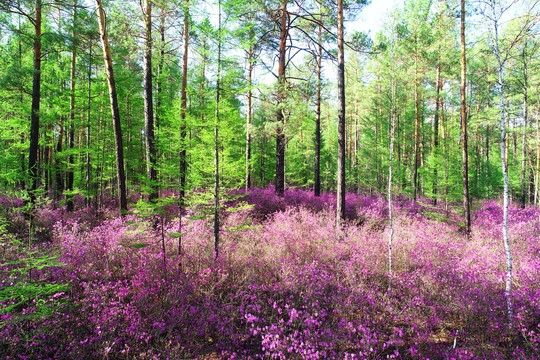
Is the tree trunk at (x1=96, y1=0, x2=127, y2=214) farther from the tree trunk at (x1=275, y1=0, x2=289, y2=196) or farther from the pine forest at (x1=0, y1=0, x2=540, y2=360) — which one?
the tree trunk at (x1=275, y1=0, x2=289, y2=196)

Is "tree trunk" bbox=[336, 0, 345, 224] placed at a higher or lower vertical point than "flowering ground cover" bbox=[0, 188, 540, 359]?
higher

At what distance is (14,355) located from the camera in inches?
117

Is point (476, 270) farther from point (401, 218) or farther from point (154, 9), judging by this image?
point (154, 9)

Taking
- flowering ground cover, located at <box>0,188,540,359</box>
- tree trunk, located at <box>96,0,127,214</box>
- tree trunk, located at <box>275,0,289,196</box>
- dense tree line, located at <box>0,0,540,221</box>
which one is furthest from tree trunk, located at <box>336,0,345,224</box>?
tree trunk, located at <box>96,0,127,214</box>

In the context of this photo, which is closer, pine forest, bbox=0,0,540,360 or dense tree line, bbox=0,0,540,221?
pine forest, bbox=0,0,540,360

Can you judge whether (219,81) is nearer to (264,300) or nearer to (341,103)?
(341,103)

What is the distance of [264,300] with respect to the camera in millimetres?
4418

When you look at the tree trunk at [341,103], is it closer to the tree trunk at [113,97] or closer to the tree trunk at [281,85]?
the tree trunk at [281,85]

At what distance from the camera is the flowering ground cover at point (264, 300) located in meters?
3.22

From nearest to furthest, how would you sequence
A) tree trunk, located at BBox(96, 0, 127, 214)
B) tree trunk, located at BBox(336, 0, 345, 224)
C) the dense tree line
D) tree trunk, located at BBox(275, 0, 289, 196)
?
the dense tree line < tree trunk, located at BBox(336, 0, 345, 224) < tree trunk, located at BBox(96, 0, 127, 214) < tree trunk, located at BBox(275, 0, 289, 196)

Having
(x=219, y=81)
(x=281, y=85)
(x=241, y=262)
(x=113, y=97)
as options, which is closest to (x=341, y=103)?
(x=281, y=85)

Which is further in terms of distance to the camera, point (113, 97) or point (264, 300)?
point (113, 97)

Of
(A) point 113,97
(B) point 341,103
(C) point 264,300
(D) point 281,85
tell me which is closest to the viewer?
(C) point 264,300

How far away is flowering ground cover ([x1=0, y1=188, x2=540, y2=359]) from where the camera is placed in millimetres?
3225
